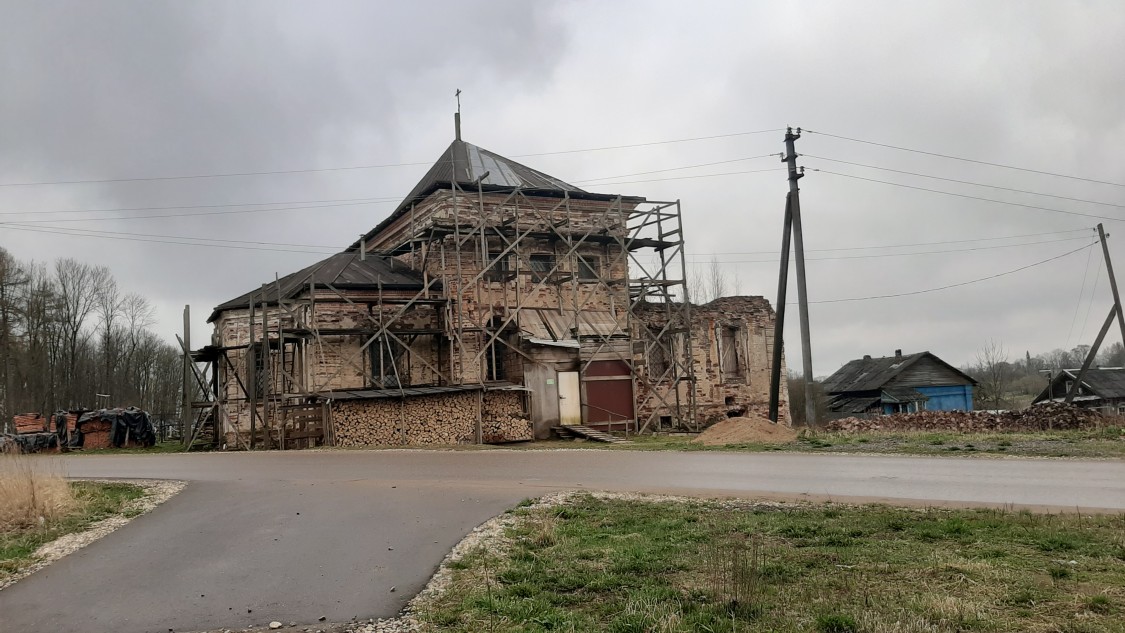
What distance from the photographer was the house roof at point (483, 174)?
30.2 metres

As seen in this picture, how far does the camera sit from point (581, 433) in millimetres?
26406

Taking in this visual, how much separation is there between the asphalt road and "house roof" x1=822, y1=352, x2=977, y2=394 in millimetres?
35656

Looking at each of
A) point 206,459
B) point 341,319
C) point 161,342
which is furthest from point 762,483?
point 161,342

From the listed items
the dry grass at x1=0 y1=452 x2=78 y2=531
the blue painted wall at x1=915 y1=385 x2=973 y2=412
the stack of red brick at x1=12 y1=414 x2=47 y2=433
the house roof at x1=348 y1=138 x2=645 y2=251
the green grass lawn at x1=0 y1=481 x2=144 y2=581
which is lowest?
the blue painted wall at x1=915 y1=385 x2=973 y2=412

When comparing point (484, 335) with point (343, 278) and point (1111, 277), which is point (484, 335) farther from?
point (1111, 277)

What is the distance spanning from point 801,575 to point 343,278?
23.2 metres

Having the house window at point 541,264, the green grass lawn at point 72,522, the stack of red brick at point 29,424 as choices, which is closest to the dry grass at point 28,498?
the green grass lawn at point 72,522

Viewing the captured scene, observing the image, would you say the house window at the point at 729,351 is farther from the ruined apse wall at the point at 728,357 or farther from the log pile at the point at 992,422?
the log pile at the point at 992,422

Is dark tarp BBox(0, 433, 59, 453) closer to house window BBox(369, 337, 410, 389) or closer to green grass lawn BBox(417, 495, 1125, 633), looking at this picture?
house window BBox(369, 337, 410, 389)

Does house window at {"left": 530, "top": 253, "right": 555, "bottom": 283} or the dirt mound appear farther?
house window at {"left": 530, "top": 253, "right": 555, "bottom": 283}


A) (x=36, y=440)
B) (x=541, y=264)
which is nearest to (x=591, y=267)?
(x=541, y=264)

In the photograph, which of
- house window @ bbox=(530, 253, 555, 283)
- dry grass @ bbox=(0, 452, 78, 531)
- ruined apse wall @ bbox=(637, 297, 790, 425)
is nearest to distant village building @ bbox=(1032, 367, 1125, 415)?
ruined apse wall @ bbox=(637, 297, 790, 425)

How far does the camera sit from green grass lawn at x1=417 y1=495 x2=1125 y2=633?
17.9 ft

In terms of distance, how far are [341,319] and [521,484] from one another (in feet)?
→ 49.9
